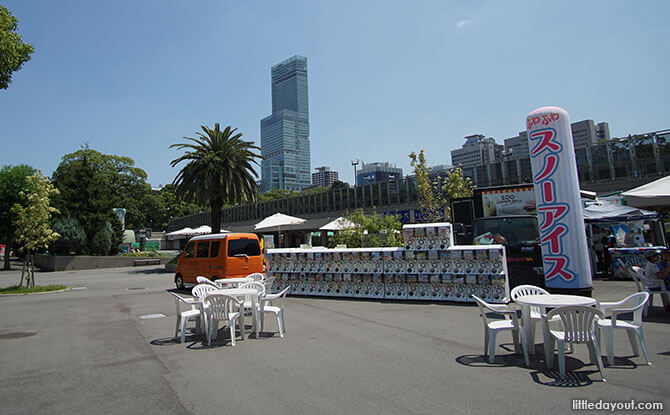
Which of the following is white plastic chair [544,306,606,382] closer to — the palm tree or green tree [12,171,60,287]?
green tree [12,171,60,287]

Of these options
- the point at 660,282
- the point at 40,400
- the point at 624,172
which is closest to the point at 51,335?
the point at 40,400

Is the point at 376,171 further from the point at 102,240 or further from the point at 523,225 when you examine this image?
the point at 523,225

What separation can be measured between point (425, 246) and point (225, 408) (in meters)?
7.77

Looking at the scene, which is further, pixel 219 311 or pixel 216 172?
pixel 216 172

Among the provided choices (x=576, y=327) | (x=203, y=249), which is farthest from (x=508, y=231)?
(x=203, y=249)

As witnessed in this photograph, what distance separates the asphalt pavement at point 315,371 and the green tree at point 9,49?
8192mm

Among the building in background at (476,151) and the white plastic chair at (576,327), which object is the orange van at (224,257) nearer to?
the white plastic chair at (576,327)

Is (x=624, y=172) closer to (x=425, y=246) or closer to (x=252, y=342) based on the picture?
(x=425, y=246)

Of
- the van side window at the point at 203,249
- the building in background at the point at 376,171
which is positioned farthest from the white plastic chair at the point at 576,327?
the building in background at the point at 376,171

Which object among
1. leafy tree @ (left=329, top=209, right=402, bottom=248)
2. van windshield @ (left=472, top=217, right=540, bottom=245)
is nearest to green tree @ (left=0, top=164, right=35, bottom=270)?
leafy tree @ (left=329, top=209, right=402, bottom=248)

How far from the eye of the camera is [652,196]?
8430 millimetres

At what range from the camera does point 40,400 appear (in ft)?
14.8

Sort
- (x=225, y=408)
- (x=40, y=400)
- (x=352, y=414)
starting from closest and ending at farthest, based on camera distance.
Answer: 1. (x=352, y=414)
2. (x=225, y=408)
3. (x=40, y=400)

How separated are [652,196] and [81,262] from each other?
122ft
